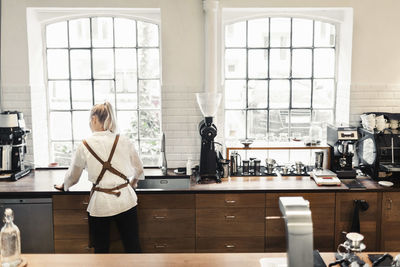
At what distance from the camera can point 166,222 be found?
4453 mm

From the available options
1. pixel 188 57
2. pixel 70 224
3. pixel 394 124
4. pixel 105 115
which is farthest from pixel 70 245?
pixel 394 124

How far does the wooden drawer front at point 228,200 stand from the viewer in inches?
174

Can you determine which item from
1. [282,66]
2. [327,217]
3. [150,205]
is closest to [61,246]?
[150,205]

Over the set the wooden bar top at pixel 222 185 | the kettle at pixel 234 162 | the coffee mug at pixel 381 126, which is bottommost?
the wooden bar top at pixel 222 185

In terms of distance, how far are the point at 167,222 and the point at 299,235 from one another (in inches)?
107

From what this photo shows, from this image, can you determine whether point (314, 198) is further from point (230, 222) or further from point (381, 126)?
point (381, 126)

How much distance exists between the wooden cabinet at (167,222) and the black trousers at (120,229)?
377 mm

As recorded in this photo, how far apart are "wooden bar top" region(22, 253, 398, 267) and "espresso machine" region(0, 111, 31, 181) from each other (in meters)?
1.97

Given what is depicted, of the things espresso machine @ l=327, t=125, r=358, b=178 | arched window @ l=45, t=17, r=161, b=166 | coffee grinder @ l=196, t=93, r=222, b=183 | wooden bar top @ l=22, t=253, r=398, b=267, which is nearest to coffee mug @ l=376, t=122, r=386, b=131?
espresso machine @ l=327, t=125, r=358, b=178

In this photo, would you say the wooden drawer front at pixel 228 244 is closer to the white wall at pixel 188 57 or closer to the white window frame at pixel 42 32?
the white wall at pixel 188 57

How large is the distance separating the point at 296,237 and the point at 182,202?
262 cm

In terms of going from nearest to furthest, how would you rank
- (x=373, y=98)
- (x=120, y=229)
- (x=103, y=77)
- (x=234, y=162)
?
(x=120, y=229) → (x=234, y=162) → (x=373, y=98) → (x=103, y=77)

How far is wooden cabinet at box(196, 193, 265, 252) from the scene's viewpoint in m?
4.43

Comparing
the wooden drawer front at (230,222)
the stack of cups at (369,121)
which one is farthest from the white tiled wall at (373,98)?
the wooden drawer front at (230,222)
